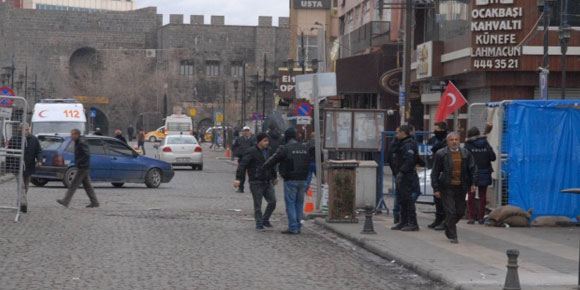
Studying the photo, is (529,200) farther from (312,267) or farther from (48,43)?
(48,43)

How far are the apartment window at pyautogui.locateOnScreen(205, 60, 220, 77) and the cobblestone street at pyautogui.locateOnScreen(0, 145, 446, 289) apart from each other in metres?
88.1

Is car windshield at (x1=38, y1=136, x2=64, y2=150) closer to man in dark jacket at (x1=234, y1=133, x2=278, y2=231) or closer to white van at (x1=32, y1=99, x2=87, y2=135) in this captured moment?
man in dark jacket at (x1=234, y1=133, x2=278, y2=231)

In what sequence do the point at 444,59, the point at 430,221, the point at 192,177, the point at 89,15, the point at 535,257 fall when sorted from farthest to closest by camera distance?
the point at 89,15
the point at 192,177
the point at 444,59
the point at 430,221
the point at 535,257

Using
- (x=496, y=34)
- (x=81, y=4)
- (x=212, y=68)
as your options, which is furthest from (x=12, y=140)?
(x=81, y=4)

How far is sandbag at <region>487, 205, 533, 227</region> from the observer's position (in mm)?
18109

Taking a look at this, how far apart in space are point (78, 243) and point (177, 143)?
2801 centimetres

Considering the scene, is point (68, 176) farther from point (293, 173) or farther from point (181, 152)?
point (181, 152)

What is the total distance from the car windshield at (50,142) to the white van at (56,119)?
1261 cm

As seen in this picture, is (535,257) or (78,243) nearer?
(535,257)

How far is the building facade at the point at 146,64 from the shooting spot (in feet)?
358

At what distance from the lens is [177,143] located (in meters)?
42.9

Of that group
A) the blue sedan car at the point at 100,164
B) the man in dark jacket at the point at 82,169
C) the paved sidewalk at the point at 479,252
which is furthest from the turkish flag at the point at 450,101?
the blue sedan car at the point at 100,164

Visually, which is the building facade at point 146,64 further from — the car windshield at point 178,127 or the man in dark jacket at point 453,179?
the man in dark jacket at point 453,179

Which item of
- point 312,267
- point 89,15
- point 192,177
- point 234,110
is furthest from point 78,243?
point 89,15
